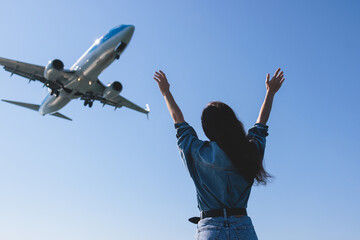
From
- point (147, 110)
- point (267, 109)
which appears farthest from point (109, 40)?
point (267, 109)

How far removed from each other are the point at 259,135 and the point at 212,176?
0.63 meters

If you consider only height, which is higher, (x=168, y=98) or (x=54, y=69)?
(x=54, y=69)

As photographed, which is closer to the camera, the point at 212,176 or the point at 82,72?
the point at 212,176

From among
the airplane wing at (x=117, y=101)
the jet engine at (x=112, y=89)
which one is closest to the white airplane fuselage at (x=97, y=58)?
the jet engine at (x=112, y=89)

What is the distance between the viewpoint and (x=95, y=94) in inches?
1298

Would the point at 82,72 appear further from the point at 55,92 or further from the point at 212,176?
the point at 212,176

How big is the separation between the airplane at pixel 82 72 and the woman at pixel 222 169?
82.7 feet

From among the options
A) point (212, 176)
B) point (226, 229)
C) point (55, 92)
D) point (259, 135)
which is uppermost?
point (55, 92)

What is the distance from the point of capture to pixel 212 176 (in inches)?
92.7

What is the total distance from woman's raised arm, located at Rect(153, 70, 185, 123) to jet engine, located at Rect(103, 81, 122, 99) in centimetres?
2815

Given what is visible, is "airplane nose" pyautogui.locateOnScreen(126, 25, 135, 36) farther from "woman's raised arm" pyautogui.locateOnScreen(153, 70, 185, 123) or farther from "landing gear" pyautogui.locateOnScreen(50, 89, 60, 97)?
"woman's raised arm" pyautogui.locateOnScreen(153, 70, 185, 123)

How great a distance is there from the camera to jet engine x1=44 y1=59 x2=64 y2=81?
27.4m

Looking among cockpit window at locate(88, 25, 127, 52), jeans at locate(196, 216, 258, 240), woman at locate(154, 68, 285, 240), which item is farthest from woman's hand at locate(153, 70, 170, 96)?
cockpit window at locate(88, 25, 127, 52)

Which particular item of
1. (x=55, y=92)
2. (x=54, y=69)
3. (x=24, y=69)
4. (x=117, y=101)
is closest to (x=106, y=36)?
(x=54, y=69)
